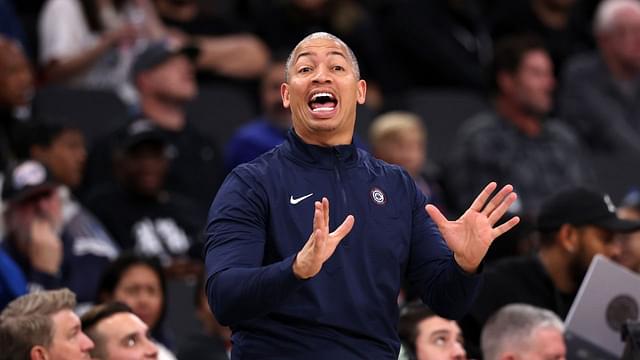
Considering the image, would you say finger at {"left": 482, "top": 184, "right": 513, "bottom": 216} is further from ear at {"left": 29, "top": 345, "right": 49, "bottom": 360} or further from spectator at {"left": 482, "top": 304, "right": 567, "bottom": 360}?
ear at {"left": 29, "top": 345, "right": 49, "bottom": 360}

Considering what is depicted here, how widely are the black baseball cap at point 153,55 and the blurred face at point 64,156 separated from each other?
0.94 metres

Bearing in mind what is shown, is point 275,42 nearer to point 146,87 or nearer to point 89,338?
point 146,87

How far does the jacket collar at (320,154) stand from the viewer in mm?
4109

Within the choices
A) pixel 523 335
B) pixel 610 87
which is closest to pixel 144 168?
pixel 523 335

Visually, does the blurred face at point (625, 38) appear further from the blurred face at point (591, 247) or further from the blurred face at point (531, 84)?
the blurred face at point (591, 247)

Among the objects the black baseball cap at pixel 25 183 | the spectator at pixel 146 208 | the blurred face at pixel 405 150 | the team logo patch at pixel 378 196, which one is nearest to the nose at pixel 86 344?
the team logo patch at pixel 378 196

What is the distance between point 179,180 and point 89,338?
10.3 feet

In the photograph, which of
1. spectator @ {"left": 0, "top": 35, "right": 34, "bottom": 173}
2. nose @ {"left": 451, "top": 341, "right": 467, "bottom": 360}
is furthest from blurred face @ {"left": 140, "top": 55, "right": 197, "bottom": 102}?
nose @ {"left": 451, "top": 341, "right": 467, "bottom": 360}

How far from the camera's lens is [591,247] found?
20.8 ft

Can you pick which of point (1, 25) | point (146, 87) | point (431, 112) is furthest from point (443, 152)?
point (1, 25)

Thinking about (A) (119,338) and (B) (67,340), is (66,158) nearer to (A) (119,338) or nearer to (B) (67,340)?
(A) (119,338)

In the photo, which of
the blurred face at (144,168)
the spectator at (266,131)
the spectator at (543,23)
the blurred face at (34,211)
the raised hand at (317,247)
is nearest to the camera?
the raised hand at (317,247)

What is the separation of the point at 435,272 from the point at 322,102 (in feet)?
1.89

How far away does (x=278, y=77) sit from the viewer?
8.72 metres
